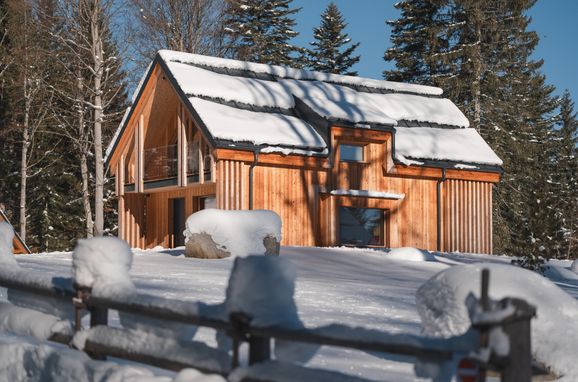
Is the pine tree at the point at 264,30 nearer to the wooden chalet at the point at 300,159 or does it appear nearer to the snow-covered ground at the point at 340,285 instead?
the wooden chalet at the point at 300,159

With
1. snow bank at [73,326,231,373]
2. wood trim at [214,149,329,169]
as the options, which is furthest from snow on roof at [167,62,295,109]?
snow bank at [73,326,231,373]

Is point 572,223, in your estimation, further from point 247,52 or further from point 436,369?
point 436,369

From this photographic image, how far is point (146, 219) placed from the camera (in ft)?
104

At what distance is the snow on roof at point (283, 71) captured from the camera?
29094 mm

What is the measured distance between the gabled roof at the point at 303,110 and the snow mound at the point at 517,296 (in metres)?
18.4

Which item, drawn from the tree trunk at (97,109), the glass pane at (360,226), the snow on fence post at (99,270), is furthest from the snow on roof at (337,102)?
the snow on fence post at (99,270)

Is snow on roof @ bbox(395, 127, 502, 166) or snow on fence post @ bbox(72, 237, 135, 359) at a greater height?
snow on roof @ bbox(395, 127, 502, 166)

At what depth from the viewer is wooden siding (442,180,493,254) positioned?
99.0ft

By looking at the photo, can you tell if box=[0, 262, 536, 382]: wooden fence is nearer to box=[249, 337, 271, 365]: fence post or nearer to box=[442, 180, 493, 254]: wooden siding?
box=[249, 337, 271, 365]: fence post

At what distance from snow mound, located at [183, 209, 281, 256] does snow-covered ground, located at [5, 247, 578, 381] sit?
21.2 inches

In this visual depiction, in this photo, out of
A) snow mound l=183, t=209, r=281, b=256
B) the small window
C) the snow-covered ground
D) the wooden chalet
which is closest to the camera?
the snow-covered ground

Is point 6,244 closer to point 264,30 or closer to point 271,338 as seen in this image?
point 271,338

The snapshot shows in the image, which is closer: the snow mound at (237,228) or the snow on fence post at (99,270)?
the snow on fence post at (99,270)

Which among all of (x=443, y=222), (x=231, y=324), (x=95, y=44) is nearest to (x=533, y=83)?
(x=443, y=222)
